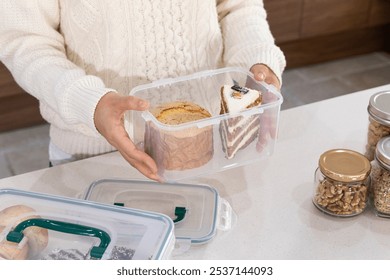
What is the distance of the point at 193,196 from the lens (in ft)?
3.06

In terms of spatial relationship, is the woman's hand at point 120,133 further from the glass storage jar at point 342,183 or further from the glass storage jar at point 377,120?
the glass storage jar at point 377,120

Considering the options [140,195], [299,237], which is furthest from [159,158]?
[299,237]

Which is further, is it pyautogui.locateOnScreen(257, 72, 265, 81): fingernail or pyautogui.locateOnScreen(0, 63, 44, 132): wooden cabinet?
pyautogui.locateOnScreen(0, 63, 44, 132): wooden cabinet

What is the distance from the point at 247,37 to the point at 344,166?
359 millimetres

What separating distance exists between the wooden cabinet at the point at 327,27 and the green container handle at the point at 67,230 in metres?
2.23

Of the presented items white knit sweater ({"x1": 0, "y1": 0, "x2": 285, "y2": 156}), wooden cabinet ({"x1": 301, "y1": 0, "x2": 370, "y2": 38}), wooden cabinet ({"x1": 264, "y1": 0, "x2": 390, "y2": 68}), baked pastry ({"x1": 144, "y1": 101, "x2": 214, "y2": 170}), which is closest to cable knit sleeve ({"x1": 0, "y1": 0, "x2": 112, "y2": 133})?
white knit sweater ({"x1": 0, "y1": 0, "x2": 285, "y2": 156})

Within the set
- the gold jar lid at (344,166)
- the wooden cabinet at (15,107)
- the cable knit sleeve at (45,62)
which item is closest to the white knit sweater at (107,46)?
the cable knit sleeve at (45,62)

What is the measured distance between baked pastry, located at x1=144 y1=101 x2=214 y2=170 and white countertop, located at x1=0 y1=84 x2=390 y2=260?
0.43ft

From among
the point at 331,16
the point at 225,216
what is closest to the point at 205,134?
the point at 225,216

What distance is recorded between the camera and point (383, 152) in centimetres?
86

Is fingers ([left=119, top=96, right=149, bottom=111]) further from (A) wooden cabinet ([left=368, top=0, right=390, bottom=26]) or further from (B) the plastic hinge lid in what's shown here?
(A) wooden cabinet ([left=368, top=0, right=390, bottom=26])

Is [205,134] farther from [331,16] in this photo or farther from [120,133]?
[331,16]

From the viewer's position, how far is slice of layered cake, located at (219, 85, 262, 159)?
86 cm
